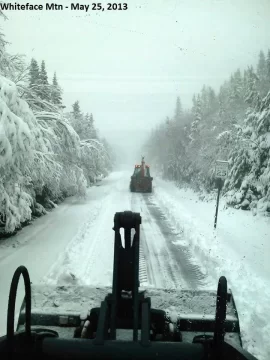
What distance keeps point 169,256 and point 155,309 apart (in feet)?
16.2

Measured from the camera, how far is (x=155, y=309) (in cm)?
275

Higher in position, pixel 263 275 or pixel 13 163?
pixel 13 163

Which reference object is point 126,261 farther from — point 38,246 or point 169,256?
point 38,246

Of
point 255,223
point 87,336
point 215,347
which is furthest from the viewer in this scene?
point 255,223

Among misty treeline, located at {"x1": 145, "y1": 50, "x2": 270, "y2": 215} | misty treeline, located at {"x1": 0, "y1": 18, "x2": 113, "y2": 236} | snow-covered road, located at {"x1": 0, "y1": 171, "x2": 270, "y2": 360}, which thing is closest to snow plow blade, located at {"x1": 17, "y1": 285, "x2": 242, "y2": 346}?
snow-covered road, located at {"x1": 0, "y1": 171, "x2": 270, "y2": 360}

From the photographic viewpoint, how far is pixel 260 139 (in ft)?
44.7

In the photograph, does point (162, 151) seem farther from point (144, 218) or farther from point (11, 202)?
point (11, 202)

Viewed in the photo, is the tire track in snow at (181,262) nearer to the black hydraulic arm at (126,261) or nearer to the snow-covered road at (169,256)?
the snow-covered road at (169,256)

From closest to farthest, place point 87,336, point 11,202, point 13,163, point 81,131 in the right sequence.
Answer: point 87,336 < point 13,163 < point 11,202 < point 81,131

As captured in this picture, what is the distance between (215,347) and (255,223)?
1083 cm

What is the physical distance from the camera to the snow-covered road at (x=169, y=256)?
16.9 ft

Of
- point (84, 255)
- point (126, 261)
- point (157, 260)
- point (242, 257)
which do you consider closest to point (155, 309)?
point (126, 261)

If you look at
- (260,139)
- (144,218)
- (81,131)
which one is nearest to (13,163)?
(144,218)

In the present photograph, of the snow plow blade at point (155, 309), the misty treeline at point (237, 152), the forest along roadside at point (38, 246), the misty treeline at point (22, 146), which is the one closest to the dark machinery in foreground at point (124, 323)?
the snow plow blade at point (155, 309)
